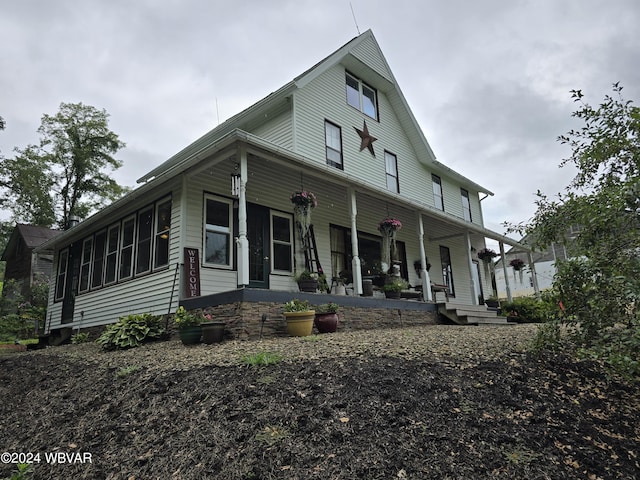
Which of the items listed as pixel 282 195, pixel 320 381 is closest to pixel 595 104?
pixel 320 381

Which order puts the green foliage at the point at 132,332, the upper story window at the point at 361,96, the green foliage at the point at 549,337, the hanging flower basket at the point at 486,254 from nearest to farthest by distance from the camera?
the green foliage at the point at 549,337 < the green foliage at the point at 132,332 < the upper story window at the point at 361,96 < the hanging flower basket at the point at 486,254

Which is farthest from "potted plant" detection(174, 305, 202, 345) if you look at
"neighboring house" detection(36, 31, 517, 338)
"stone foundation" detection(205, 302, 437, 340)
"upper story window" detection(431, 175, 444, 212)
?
"upper story window" detection(431, 175, 444, 212)

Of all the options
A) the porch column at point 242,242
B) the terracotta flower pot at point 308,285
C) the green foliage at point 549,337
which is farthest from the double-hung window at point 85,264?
the green foliage at point 549,337

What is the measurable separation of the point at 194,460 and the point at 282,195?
25.1ft

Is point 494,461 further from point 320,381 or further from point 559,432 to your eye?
point 320,381

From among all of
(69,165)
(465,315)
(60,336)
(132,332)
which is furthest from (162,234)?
(69,165)

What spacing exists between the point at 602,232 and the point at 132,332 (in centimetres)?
695

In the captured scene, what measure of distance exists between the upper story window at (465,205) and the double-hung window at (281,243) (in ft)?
32.1

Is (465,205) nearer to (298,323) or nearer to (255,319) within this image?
(298,323)

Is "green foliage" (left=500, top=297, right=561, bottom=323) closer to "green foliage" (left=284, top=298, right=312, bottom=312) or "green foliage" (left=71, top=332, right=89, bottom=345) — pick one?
"green foliage" (left=284, top=298, right=312, bottom=312)

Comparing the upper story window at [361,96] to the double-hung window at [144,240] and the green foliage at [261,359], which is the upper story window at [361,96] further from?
the green foliage at [261,359]

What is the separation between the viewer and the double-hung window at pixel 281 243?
31.4 ft

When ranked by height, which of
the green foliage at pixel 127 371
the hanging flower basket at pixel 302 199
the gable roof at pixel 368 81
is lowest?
the green foliage at pixel 127 371

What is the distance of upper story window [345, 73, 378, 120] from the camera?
13.0 meters
